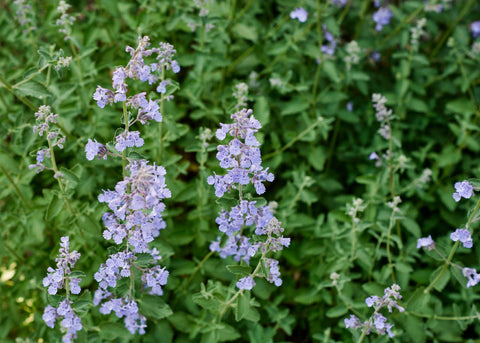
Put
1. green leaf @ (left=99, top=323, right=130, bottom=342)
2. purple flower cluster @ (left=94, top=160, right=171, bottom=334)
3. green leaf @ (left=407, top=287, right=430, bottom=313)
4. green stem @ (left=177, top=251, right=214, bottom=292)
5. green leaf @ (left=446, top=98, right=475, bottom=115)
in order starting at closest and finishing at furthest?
1. purple flower cluster @ (left=94, top=160, right=171, bottom=334)
2. green leaf @ (left=99, top=323, right=130, bottom=342)
3. green leaf @ (left=407, top=287, right=430, bottom=313)
4. green stem @ (left=177, top=251, right=214, bottom=292)
5. green leaf @ (left=446, top=98, right=475, bottom=115)

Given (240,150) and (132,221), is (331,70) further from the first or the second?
(132,221)

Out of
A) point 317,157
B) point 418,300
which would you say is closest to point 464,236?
point 418,300

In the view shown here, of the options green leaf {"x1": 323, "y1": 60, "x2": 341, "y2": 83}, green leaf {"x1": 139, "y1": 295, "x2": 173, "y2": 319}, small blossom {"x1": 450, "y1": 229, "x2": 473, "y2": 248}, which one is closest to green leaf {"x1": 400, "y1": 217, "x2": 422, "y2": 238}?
small blossom {"x1": 450, "y1": 229, "x2": 473, "y2": 248}

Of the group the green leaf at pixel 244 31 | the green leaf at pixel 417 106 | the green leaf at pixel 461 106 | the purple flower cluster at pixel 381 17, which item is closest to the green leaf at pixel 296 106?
the green leaf at pixel 244 31

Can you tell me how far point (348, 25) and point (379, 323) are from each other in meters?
3.78

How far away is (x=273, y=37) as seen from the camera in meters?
4.38

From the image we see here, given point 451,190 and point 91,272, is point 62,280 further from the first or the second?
point 451,190

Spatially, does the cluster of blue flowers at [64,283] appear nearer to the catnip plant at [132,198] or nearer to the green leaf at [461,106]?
the catnip plant at [132,198]

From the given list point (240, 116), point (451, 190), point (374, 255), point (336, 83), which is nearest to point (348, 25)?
point (336, 83)

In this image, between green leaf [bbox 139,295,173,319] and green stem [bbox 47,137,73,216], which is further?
green leaf [bbox 139,295,173,319]

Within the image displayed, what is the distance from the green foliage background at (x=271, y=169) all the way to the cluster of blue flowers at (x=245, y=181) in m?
0.45

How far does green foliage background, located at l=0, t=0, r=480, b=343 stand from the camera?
3.24 metres

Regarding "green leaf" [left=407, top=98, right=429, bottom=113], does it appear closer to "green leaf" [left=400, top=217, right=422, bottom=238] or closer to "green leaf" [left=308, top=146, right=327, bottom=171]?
"green leaf" [left=308, top=146, right=327, bottom=171]

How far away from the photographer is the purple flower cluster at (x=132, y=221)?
2076 mm
